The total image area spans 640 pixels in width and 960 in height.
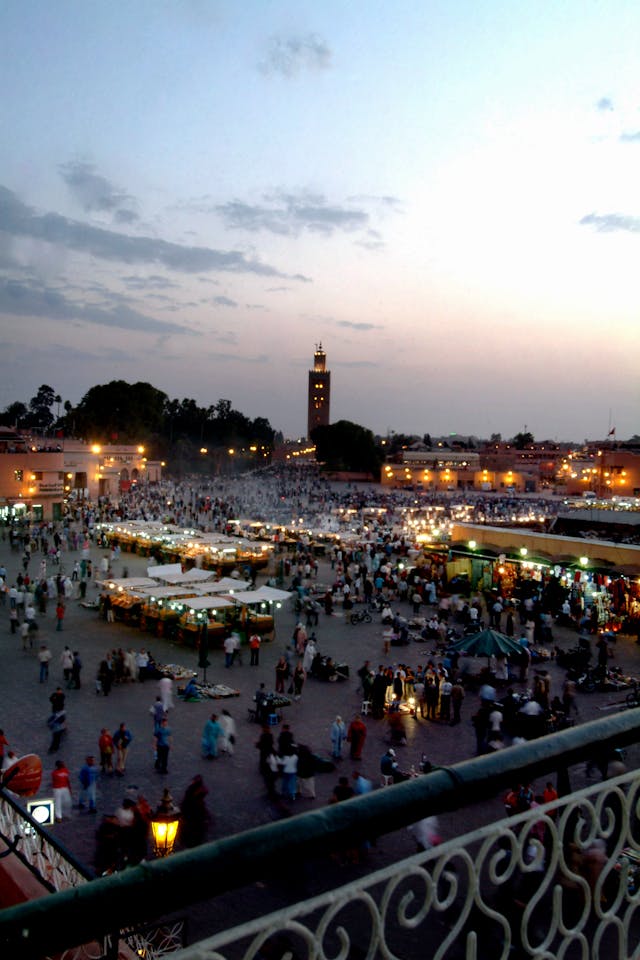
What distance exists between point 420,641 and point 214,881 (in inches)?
783

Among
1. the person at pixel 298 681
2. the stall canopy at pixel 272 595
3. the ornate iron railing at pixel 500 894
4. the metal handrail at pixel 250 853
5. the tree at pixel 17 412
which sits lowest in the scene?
the person at pixel 298 681

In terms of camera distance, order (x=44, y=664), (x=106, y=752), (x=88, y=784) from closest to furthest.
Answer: (x=88, y=784) → (x=106, y=752) → (x=44, y=664)

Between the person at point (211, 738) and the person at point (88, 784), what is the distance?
81.5 inches

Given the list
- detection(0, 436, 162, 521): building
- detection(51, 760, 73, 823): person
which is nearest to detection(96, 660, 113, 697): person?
detection(51, 760, 73, 823): person

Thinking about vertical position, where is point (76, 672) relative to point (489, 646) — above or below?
below

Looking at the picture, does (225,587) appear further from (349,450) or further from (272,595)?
(349,450)

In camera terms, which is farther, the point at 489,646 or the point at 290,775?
the point at 489,646

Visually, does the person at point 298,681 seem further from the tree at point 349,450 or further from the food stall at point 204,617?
the tree at point 349,450

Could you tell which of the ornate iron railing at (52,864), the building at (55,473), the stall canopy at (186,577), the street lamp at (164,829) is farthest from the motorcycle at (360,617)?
the building at (55,473)

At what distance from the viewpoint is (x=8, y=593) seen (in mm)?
23875

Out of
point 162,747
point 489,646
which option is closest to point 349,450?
point 489,646

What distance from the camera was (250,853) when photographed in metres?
1.36

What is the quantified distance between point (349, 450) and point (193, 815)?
116502mm

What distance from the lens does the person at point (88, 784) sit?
10.0 metres
